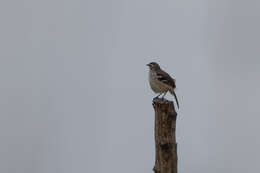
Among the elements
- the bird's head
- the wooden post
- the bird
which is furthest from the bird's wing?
the wooden post

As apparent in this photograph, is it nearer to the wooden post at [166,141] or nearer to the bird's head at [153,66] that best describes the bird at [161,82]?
the bird's head at [153,66]

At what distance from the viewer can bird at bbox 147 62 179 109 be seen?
58.7 feet

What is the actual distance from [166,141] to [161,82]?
212 inches

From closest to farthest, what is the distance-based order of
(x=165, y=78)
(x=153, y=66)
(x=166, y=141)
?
(x=166, y=141), (x=165, y=78), (x=153, y=66)

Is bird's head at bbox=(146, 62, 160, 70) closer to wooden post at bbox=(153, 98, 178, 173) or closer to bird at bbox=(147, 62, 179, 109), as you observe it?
bird at bbox=(147, 62, 179, 109)

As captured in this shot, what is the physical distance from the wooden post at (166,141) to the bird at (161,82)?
4.57 meters

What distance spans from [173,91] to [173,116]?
5.05 meters

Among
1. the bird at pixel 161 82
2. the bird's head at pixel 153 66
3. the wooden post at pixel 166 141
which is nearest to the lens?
the wooden post at pixel 166 141

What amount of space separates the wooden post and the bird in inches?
180

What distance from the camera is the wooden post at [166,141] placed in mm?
12930

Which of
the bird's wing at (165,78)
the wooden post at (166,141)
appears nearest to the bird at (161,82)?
the bird's wing at (165,78)

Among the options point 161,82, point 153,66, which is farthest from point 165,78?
point 153,66

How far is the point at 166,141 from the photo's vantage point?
12.9 meters

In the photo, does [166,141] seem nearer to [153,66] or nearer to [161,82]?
[161,82]
